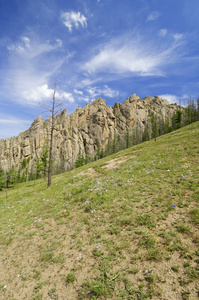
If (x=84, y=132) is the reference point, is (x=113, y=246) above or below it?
below

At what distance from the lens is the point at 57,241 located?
7992 mm

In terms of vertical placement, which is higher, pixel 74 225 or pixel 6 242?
pixel 74 225

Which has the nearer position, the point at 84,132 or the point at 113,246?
the point at 113,246

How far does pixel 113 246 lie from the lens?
21.1ft

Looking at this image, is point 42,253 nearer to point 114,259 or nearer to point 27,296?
point 27,296

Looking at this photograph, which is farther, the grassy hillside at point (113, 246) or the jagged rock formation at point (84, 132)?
the jagged rock formation at point (84, 132)

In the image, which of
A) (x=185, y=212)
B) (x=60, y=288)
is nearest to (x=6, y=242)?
(x=60, y=288)

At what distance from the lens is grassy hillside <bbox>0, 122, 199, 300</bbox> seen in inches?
187

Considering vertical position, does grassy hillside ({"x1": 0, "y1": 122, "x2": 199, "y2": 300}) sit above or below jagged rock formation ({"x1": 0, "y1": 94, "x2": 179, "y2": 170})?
below

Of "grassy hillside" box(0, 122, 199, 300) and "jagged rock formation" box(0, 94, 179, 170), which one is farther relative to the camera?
"jagged rock formation" box(0, 94, 179, 170)

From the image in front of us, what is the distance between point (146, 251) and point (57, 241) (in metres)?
5.18

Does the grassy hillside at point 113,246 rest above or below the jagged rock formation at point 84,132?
below

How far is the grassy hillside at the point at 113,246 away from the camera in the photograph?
4.76 meters

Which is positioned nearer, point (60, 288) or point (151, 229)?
point (60, 288)
